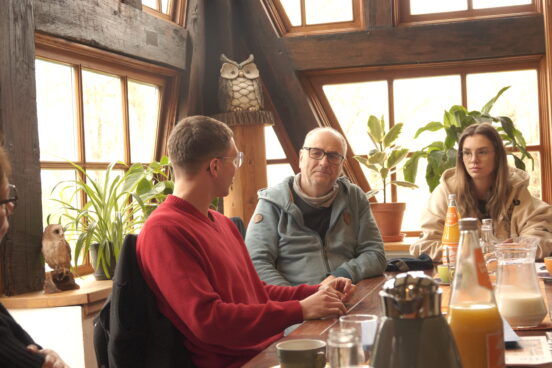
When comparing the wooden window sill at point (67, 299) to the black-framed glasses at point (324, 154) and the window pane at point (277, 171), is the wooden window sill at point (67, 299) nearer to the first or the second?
the black-framed glasses at point (324, 154)

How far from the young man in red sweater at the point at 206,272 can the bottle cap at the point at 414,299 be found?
3.09 ft

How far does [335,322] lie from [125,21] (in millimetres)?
2317

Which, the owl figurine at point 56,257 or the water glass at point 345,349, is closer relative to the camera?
the water glass at point 345,349

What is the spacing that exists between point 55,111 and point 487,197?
6.84 ft

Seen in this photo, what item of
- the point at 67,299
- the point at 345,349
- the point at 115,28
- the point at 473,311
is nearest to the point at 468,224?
the point at 473,311

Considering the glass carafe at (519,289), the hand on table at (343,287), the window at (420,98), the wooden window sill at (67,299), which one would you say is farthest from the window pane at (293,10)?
the glass carafe at (519,289)

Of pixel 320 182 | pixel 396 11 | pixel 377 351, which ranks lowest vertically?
pixel 377 351

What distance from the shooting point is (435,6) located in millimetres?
4293

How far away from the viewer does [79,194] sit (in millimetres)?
3330

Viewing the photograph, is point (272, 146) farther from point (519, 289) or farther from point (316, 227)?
point (519, 289)

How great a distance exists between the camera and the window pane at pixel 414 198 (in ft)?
14.5

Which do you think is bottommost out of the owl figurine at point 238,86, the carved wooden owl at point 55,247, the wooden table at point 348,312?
the wooden table at point 348,312

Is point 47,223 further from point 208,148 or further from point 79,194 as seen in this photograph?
point 208,148

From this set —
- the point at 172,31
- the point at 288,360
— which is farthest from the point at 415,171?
the point at 288,360
